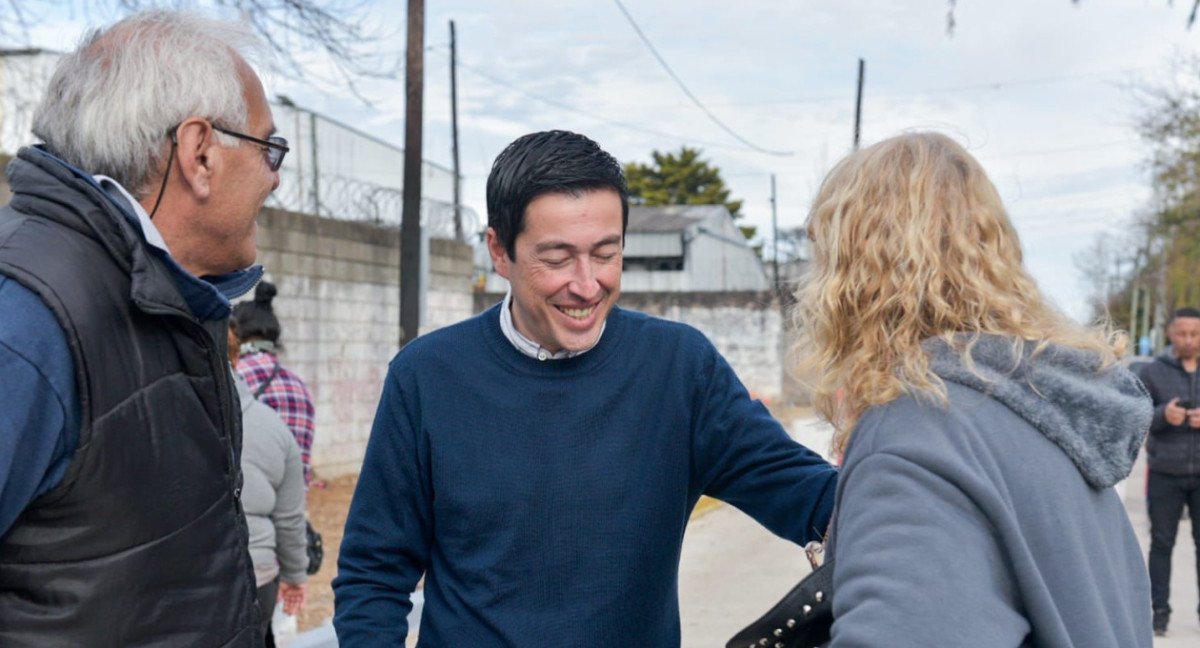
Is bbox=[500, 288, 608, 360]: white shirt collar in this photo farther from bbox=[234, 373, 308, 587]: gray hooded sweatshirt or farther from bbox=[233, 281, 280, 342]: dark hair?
bbox=[233, 281, 280, 342]: dark hair

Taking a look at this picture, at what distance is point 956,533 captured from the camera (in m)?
1.59

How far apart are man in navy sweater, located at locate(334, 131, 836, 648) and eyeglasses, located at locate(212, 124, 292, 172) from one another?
0.50m

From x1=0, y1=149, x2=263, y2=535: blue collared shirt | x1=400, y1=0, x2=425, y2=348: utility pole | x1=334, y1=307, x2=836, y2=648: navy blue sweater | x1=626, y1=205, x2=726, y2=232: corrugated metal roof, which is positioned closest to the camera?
x1=0, y1=149, x2=263, y2=535: blue collared shirt

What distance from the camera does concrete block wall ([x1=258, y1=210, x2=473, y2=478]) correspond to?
1113cm

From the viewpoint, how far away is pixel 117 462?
1656 millimetres

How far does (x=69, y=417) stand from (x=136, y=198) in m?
0.42

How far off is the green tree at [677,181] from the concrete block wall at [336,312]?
157 feet

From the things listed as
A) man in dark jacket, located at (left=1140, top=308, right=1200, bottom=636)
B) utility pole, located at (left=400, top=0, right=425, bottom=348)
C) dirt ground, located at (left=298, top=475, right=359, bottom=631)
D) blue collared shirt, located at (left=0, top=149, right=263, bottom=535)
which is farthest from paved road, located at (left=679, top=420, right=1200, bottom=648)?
blue collared shirt, located at (left=0, top=149, right=263, bottom=535)

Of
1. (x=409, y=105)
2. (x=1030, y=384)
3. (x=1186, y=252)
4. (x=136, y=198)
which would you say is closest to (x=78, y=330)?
(x=136, y=198)

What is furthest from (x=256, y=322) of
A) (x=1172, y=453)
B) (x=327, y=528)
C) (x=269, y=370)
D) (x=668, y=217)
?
(x=668, y=217)

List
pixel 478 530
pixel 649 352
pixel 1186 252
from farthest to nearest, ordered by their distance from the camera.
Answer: pixel 1186 252
pixel 649 352
pixel 478 530

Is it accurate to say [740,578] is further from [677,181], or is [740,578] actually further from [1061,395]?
[677,181]

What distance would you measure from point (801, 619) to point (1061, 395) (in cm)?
53

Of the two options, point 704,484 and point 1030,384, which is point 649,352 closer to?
point 704,484
